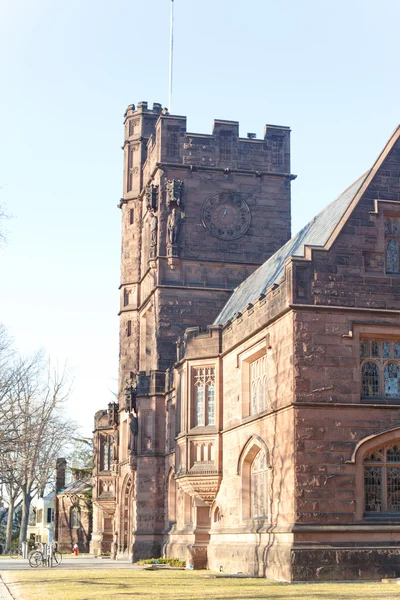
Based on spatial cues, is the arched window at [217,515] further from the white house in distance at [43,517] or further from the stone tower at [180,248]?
the white house in distance at [43,517]

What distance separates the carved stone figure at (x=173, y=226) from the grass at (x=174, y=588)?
672 inches

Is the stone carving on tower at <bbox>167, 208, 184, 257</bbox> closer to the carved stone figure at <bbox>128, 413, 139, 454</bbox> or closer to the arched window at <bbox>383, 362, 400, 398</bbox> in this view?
the carved stone figure at <bbox>128, 413, 139, 454</bbox>

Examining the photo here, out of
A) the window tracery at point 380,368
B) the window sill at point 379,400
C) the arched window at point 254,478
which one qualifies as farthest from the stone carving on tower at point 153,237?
the window sill at point 379,400

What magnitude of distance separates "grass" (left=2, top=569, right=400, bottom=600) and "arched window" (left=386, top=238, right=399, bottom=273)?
8.47 meters

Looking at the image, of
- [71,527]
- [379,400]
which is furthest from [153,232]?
[71,527]

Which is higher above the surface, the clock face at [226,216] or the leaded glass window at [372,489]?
the clock face at [226,216]

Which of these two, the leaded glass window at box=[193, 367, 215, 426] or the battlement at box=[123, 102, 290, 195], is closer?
the leaded glass window at box=[193, 367, 215, 426]

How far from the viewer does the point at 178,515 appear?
3503cm

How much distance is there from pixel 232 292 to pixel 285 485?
17.1 meters

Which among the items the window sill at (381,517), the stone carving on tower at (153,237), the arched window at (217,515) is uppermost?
the stone carving on tower at (153,237)

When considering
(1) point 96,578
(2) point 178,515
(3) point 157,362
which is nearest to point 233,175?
(3) point 157,362

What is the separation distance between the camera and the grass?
17.6 metres

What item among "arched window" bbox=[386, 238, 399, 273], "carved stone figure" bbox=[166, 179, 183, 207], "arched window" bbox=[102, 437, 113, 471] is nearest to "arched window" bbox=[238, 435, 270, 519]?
"arched window" bbox=[386, 238, 399, 273]

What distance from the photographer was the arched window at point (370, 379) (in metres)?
24.0
